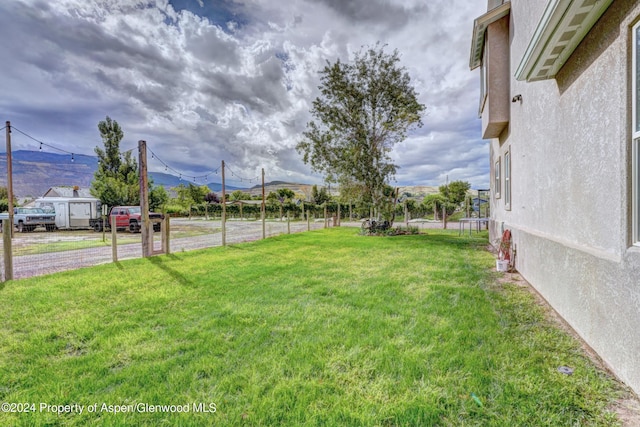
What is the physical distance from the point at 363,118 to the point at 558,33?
39.6ft

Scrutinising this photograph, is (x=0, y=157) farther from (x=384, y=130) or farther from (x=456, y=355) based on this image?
(x=456, y=355)

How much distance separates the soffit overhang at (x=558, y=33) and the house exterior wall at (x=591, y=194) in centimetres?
10

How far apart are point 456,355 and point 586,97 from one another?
2.98 m

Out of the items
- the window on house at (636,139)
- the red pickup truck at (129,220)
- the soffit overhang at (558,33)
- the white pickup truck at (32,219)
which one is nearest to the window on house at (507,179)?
the soffit overhang at (558,33)

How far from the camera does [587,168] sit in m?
3.03

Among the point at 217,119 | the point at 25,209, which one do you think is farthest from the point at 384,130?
the point at 25,209

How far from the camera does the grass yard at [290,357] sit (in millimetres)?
1944

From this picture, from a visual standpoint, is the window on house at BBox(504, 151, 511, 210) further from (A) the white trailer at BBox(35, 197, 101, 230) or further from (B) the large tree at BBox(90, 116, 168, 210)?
(B) the large tree at BBox(90, 116, 168, 210)

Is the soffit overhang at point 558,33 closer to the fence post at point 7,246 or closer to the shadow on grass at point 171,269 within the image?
the shadow on grass at point 171,269

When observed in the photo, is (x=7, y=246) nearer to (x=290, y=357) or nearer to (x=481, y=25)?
(x=290, y=357)

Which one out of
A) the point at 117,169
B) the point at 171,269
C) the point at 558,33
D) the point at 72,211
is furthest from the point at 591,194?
the point at 117,169

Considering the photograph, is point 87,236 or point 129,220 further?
point 129,220

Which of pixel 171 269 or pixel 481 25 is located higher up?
pixel 481 25

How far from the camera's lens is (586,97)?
10.0ft
